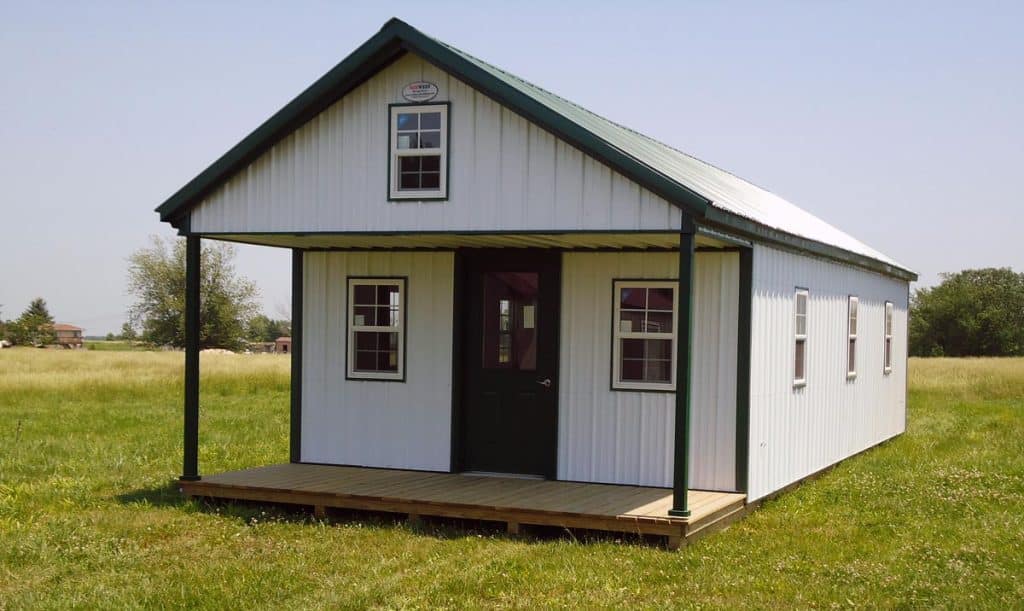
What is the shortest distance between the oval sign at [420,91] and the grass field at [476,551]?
14.1ft

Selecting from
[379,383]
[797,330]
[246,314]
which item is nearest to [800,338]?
[797,330]

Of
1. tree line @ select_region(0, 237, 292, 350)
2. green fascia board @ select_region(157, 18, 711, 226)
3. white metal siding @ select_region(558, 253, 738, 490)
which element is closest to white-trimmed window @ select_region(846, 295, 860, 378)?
white metal siding @ select_region(558, 253, 738, 490)

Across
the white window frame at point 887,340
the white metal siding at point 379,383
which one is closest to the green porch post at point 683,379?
the white metal siding at point 379,383

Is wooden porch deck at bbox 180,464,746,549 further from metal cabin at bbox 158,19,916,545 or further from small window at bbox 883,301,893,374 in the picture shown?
small window at bbox 883,301,893,374

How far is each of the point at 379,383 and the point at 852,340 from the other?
7.53 meters

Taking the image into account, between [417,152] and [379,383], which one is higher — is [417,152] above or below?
above

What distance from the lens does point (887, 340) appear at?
69.3 ft

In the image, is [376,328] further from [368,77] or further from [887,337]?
[887,337]

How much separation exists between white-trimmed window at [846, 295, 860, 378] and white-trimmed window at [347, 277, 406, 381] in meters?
6.91

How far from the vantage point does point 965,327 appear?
79.2 meters

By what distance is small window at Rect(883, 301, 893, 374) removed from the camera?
2098 cm

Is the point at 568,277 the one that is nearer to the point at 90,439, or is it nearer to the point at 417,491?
the point at 417,491

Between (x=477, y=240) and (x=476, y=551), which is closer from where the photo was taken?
(x=476, y=551)

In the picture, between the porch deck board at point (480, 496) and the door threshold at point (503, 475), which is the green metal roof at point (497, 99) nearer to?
the porch deck board at point (480, 496)
